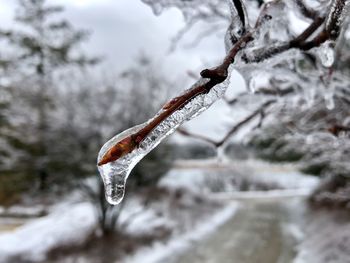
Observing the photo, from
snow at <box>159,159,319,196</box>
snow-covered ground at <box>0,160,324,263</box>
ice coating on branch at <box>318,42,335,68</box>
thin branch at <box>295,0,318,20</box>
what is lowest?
ice coating on branch at <box>318,42,335,68</box>

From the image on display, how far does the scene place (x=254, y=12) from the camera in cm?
176

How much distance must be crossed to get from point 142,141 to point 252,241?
32.9 ft

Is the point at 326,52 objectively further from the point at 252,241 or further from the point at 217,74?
the point at 252,241

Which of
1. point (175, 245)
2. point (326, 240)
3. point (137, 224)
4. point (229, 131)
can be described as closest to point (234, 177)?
point (137, 224)

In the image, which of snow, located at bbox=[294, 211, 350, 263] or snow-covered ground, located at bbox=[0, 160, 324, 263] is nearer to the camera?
snow, located at bbox=[294, 211, 350, 263]

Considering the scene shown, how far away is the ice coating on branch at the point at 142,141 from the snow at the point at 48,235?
8791 mm

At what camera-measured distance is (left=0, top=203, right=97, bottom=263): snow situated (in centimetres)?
871

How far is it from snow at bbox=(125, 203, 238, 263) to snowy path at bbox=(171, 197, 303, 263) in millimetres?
288

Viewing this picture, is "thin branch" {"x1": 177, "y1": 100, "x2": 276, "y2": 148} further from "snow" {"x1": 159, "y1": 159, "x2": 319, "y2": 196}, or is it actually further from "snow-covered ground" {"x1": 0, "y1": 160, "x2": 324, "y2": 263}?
"snow" {"x1": 159, "y1": 159, "x2": 319, "y2": 196}

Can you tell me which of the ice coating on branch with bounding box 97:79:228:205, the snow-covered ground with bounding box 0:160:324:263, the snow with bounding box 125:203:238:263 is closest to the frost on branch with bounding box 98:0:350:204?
the ice coating on branch with bounding box 97:79:228:205

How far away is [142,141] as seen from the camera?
2.03 ft

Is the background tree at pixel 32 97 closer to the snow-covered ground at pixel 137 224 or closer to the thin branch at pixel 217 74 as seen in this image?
the snow-covered ground at pixel 137 224

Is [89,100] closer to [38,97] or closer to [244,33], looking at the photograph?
[38,97]

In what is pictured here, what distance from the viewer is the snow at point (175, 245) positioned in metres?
8.59
